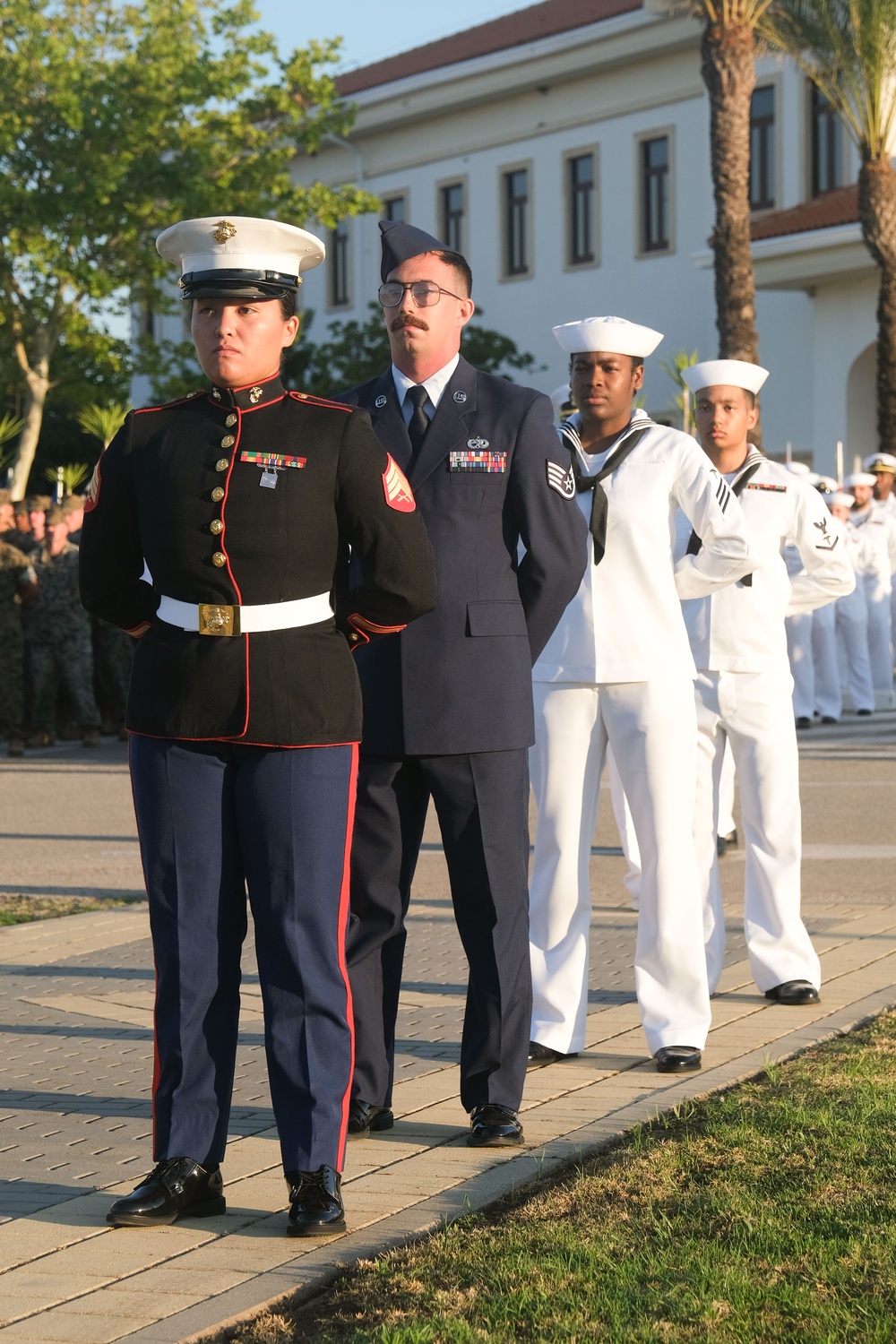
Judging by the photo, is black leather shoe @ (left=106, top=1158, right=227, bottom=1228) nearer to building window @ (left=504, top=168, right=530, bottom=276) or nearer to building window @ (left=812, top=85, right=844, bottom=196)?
building window @ (left=812, top=85, right=844, bottom=196)

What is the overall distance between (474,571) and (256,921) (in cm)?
110

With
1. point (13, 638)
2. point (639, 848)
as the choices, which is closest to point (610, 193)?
point (13, 638)

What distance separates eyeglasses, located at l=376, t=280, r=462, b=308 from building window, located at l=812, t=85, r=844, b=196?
3095cm

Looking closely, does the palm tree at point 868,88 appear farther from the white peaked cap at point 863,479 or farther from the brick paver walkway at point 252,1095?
the brick paver walkway at point 252,1095

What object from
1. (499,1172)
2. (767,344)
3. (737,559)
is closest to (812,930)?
(737,559)

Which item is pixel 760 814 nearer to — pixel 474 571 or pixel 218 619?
pixel 474 571

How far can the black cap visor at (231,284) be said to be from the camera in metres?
4.41

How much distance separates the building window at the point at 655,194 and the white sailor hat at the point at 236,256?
33.8m

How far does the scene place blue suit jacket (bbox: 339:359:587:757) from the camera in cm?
515

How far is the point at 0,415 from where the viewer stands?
4125 centimetres

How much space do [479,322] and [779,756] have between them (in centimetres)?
3452

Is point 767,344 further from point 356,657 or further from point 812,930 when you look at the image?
point 356,657

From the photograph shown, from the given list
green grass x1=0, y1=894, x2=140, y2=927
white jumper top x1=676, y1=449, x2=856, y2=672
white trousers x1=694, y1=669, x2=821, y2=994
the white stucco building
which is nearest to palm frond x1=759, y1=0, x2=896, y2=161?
the white stucco building

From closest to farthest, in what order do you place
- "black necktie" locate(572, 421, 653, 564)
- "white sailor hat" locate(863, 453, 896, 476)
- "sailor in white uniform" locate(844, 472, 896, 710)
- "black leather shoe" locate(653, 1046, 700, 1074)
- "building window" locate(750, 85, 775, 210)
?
"black leather shoe" locate(653, 1046, 700, 1074), "black necktie" locate(572, 421, 653, 564), "sailor in white uniform" locate(844, 472, 896, 710), "white sailor hat" locate(863, 453, 896, 476), "building window" locate(750, 85, 775, 210)
